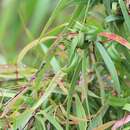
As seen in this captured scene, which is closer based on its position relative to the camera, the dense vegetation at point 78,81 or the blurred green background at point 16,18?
the dense vegetation at point 78,81

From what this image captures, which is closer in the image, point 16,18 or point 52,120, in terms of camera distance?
point 52,120

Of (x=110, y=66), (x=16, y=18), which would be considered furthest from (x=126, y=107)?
(x=16, y=18)

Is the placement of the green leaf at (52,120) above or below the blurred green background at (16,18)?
below

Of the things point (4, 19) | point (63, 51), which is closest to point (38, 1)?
point (4, 19)

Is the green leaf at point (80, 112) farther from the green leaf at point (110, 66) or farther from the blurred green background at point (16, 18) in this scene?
the blurred green background at point (16, 18)

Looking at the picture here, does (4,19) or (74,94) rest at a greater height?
(4,19)

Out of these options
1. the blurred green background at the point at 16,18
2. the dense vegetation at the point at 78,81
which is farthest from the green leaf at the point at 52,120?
the blurred green background at the point at 16,18

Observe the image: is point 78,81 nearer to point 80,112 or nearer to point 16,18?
point 80,112

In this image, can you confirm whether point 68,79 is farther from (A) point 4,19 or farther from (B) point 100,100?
(A) point 4,19

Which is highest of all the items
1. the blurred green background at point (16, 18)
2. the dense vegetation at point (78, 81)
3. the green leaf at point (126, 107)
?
the blurred green background at point (16, 18)
